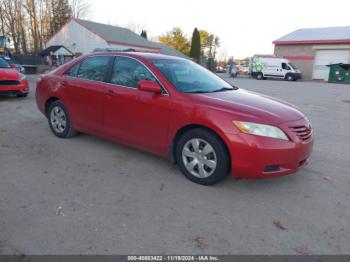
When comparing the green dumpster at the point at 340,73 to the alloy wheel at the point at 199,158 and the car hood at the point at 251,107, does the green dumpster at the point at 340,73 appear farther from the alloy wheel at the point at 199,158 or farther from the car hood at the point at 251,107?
the alloy wheel at the point at 199,158

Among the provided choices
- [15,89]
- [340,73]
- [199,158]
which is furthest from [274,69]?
[199,158]

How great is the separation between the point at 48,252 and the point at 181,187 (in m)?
1.73

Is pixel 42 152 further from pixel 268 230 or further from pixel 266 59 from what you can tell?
pixel 266 59

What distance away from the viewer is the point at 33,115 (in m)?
7.66

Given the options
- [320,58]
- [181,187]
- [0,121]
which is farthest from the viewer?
[320,58]

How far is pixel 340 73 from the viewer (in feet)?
96.5

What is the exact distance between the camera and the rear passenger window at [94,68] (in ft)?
15.9

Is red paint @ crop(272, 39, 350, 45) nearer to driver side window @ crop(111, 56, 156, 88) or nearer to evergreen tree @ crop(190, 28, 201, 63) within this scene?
evergreen tree @ crop(190, 28, 201, 63)

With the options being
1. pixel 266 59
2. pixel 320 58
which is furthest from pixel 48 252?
pixel 320 58

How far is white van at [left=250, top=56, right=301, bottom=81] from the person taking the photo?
31312 mm

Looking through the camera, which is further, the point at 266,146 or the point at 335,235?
the point at 266,146

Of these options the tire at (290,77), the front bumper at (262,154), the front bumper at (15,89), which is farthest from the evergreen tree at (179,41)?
the front bumper at (262,154)

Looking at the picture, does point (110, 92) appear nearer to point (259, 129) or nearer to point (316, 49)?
point (259, 129)

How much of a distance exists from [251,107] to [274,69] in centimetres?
3097
